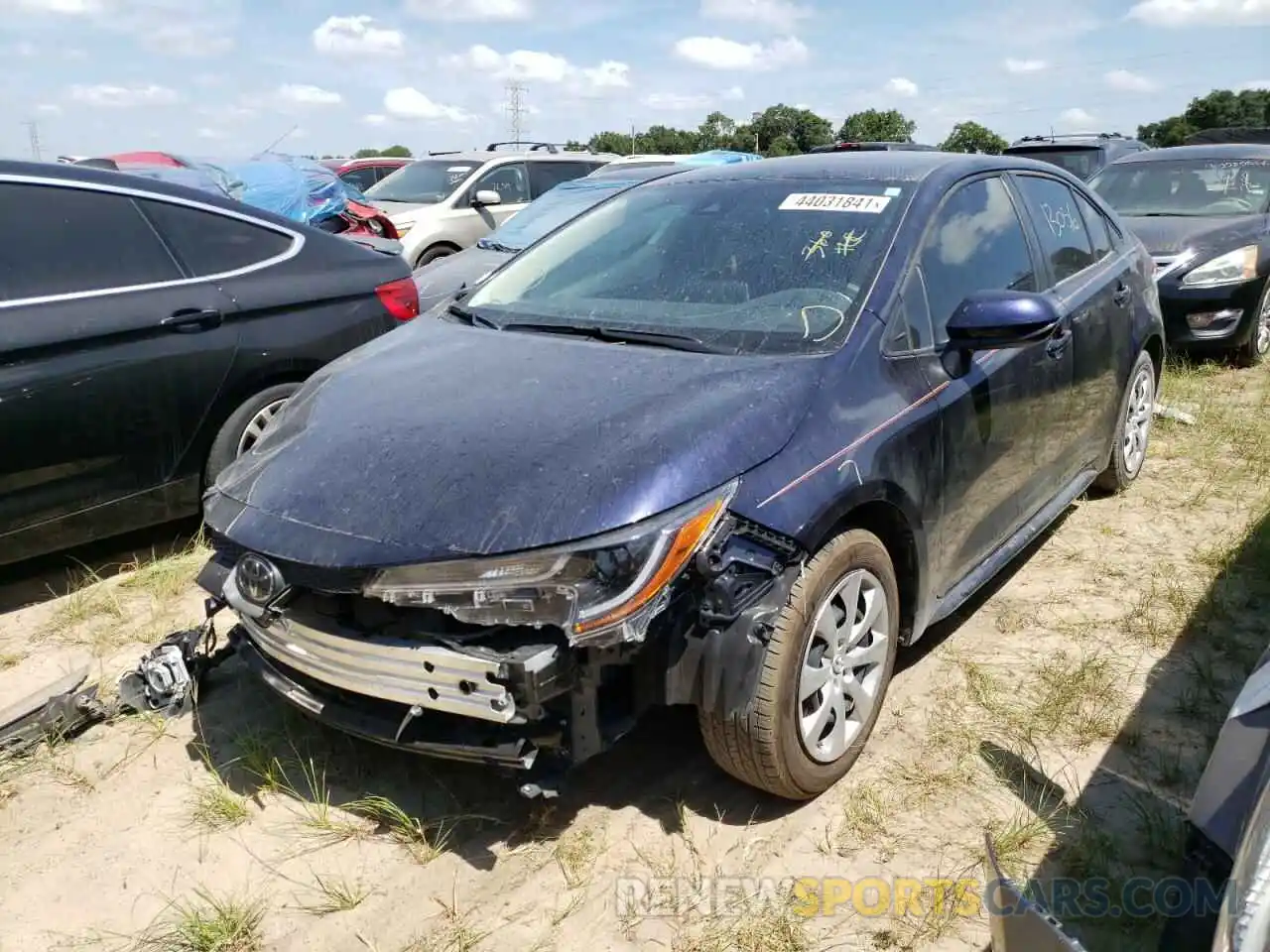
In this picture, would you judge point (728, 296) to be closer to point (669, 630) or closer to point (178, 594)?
point (669, 630)

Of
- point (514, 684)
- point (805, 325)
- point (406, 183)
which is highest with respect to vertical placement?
point (406, 183)

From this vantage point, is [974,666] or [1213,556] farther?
[1213,556]

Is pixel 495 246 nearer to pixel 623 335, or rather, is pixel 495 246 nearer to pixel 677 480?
pixel 623 335

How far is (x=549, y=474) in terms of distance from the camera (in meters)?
2.21

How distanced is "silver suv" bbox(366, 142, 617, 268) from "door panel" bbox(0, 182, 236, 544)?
19.5 feet

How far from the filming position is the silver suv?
33.1 ft

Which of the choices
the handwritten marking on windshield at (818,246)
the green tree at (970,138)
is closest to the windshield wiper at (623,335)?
the handwritten marking on windshield at (818,246)

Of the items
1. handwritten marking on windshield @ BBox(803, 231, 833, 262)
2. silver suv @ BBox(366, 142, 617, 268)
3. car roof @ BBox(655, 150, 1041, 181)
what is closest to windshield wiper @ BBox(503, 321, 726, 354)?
handwritten marking on windshield @ BBox(803, 231, 833, 262)

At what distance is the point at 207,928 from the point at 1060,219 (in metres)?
3.73

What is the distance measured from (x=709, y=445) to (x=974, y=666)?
1.52 m

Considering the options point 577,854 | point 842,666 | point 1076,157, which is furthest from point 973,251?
point 1076,157

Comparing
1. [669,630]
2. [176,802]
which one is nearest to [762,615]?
[669,630]

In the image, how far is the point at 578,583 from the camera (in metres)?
2.09

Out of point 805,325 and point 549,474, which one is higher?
point 805,325
